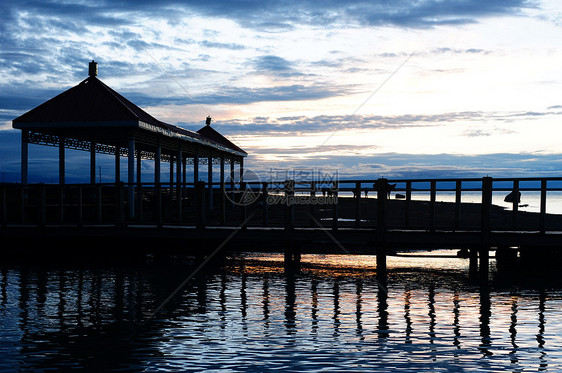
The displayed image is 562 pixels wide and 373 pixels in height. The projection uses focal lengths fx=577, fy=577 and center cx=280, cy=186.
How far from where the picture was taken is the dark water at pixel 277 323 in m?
7.18

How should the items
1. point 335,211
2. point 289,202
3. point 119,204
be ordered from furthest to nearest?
1. point 119,204
2. point 289,202
3. point 335,211

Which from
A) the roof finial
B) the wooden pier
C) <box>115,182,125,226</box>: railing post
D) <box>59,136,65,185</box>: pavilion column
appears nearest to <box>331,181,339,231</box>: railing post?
the wooden pier

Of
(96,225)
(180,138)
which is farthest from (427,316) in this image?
(180,138)

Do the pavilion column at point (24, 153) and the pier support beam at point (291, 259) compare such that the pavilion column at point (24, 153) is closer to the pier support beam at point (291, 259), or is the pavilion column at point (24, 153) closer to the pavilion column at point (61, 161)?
the pavilion column at point (61, 161)

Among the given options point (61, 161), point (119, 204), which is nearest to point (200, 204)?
point (119, 204)

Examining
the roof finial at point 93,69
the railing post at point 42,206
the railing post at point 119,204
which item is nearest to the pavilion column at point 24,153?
the railing post at point 42,206

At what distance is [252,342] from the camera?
8.01 metres

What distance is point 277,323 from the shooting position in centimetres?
923

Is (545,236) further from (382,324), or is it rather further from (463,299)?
(382,324)

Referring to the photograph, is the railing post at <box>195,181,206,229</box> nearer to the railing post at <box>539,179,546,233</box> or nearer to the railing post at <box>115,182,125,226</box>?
the railing post at <box>115,182,125,226</box>

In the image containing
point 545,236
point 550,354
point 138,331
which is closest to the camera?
point 550,354

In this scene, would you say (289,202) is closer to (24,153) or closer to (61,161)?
(61,161)

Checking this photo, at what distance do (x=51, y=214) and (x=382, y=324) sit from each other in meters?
19.1

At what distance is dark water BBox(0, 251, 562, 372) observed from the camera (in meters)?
7.18
